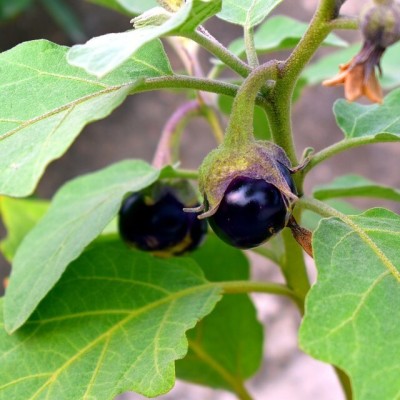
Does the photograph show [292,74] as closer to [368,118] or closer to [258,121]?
[368,118]

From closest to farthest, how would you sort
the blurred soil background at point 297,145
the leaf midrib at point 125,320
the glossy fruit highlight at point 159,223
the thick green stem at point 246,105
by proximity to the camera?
the thick green stem at point 246,105, the leaf midrib at point 125,320, the glossy fruit highlight at point 159,223, the blurred soil background at point 297,145

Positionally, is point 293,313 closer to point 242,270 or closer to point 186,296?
point 242,270

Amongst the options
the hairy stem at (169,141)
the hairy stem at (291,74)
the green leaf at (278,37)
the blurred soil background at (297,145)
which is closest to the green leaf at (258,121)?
the green leaf at (278,37)

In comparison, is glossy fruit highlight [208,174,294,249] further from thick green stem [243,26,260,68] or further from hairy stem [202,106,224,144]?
hairy stem [202,106,224,144]

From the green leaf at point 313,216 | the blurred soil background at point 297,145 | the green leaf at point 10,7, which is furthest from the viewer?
the green leaf at point 10,7

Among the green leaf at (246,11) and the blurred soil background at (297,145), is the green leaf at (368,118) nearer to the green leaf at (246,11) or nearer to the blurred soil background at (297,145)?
the green leaf at (246,11)

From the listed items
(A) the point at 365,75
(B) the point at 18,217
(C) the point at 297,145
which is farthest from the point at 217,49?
(C) the point at 297,145
